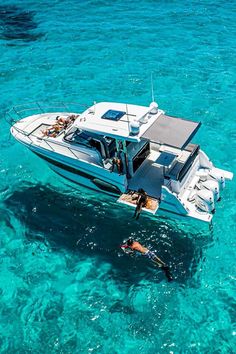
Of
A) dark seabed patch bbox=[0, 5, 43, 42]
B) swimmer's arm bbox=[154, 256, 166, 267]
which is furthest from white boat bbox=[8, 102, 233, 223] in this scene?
dark seabed patch bbox=[0, 5, 43, 42]

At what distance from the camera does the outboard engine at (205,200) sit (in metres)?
14.7

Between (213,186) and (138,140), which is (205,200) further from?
(138,140)

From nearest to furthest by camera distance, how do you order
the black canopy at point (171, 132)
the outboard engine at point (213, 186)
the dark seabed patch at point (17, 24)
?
1. the black canopy at point (171, 132)
2. the outboard engine at point (213, 186)
3. the dark seabed patch at point (17, 24)

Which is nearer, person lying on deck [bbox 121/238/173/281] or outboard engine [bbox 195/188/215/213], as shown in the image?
person lying on deck [bbox 121/238/173/281]

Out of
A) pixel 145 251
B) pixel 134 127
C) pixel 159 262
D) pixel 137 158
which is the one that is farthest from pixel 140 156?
pixel 159 262

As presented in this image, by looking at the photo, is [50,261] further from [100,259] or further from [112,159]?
[112,159]

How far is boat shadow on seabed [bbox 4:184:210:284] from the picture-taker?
1502 centimetres

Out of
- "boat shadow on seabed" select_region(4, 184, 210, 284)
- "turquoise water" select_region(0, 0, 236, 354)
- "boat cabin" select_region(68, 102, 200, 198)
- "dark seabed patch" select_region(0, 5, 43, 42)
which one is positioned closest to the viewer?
"turquoise water" select_region(0, 0, 236, 354)

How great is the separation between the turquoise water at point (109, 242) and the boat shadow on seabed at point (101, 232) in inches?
1.9

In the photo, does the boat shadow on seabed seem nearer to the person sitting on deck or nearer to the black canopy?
the person sitting on deck

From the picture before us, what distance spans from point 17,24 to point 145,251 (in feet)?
96.0

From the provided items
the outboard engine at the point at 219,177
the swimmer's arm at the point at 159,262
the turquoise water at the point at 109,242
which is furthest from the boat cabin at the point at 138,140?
the swimmer's arm at the point at 159,262

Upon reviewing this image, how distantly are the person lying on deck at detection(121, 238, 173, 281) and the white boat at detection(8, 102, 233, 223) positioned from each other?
1.47 metres

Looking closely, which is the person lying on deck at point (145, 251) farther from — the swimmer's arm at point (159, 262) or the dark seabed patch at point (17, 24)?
the dark seabed patch at point (17, 24)
